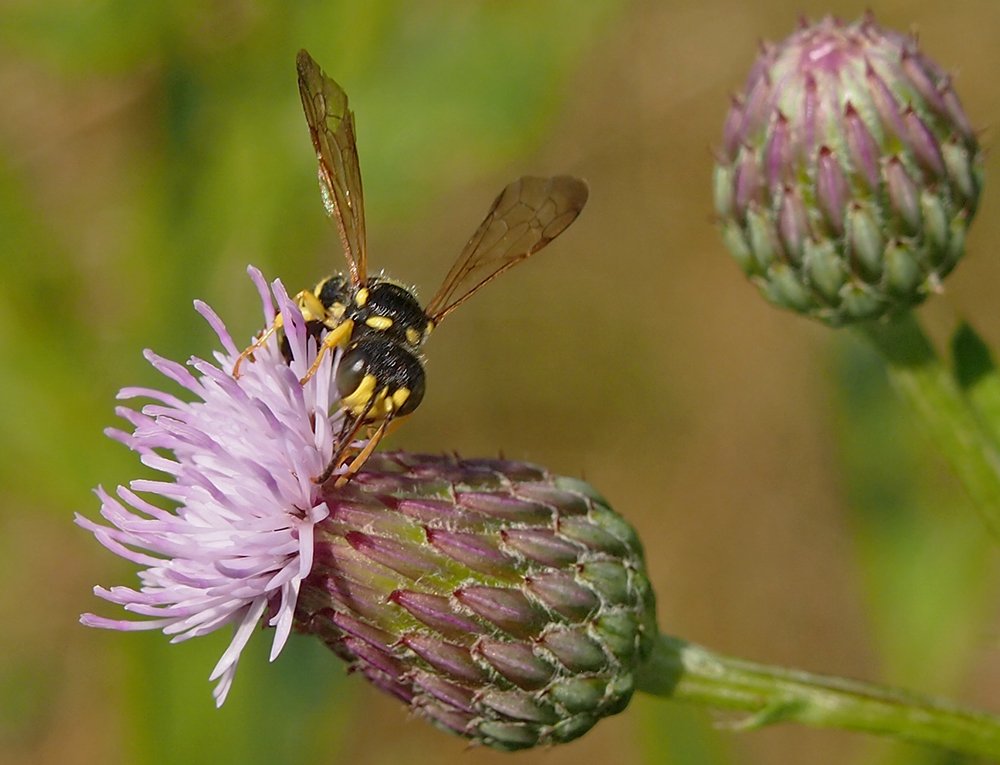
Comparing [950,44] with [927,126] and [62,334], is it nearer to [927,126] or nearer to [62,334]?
[927,126]

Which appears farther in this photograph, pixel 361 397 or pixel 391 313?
pixel 391 313

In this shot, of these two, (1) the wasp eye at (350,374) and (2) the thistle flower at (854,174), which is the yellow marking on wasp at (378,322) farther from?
(2) the thistle flower at (854,174)

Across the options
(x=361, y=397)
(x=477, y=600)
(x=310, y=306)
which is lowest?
(x=477, y=600)

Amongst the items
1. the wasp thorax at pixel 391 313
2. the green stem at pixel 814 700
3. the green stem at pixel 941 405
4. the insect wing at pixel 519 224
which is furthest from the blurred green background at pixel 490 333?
the insect wing at pixel 519 224

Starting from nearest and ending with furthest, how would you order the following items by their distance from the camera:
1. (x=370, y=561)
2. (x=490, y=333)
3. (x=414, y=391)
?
(x=370, y=561) → (x=414, y=391) → (x=490, y=333)

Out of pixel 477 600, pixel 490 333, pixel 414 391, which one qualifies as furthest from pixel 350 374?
pixel 490 333

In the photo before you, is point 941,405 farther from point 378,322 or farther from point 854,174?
point 378,322

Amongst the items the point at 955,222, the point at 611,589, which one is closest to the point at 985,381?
the point at 955,222
